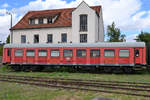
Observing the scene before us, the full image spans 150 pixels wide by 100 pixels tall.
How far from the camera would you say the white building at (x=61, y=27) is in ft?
94.8

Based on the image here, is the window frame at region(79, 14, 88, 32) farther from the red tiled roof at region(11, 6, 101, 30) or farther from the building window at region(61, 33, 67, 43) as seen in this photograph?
the building window at region(61, 33, 67, 43)

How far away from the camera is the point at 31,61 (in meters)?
21.6

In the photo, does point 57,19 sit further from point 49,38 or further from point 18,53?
point 18,53

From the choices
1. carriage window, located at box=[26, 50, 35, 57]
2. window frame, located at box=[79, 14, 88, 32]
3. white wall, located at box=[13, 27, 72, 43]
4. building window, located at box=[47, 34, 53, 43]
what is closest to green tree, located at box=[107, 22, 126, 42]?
window frame, located at box=[79, 14, 88, 32]

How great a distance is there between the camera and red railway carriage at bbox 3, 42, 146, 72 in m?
18.5

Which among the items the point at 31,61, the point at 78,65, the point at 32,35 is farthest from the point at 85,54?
the point at 32,35

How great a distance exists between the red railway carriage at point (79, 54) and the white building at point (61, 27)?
8.79 metres

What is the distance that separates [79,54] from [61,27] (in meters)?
11.0

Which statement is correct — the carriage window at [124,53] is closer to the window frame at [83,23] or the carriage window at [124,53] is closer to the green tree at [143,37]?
the window frame at [83,23]

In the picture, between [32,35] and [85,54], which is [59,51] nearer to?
[85,54]

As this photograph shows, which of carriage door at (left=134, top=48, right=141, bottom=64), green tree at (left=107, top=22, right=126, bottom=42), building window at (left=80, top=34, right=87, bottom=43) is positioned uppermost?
green tree at (left=107, top=22, right=126, bottom=42)

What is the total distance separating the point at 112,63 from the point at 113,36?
21700 mm

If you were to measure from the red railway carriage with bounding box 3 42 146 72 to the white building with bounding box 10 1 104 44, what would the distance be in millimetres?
8793

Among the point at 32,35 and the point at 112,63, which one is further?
the point at 32,35
